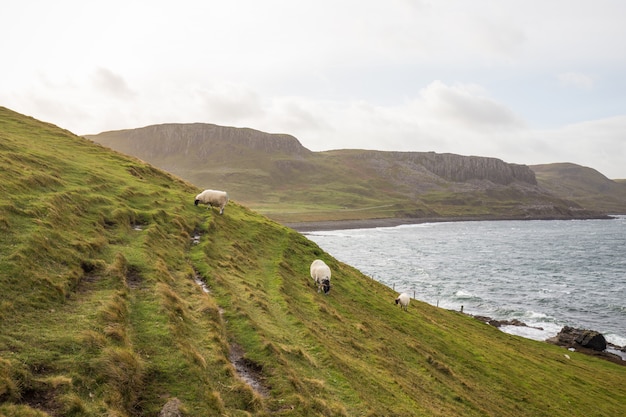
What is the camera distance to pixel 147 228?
3072 centimetres

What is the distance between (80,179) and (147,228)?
10972 mm

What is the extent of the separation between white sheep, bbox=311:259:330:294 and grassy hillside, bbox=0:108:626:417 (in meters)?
0.95

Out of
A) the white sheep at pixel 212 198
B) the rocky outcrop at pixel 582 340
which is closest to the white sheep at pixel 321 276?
the white sheep at pixel 212 198

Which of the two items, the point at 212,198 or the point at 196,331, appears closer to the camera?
the point at 196,331

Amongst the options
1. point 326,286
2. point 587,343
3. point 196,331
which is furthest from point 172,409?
point 587,343

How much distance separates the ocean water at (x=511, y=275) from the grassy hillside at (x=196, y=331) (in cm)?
2935

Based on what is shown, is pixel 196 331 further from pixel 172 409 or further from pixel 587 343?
pixel 587 343

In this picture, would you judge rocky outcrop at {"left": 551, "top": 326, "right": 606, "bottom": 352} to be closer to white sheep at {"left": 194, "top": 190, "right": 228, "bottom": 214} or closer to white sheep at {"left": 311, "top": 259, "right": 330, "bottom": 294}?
white sheep at {"left": 311, "top": 259, "right": 330, "bottom": 294}

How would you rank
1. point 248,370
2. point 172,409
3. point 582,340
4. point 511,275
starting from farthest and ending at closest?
point 511,275 → point 582,340 → point 248,370 → point 172,409

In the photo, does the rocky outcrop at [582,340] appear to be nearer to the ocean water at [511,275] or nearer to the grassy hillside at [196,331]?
the ocean water at [511,275]

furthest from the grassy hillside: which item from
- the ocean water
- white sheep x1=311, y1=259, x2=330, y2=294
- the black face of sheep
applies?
the ocean water

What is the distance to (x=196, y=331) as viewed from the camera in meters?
18.2

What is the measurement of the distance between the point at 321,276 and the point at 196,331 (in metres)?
19.4

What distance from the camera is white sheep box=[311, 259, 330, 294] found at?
35.8 metres
